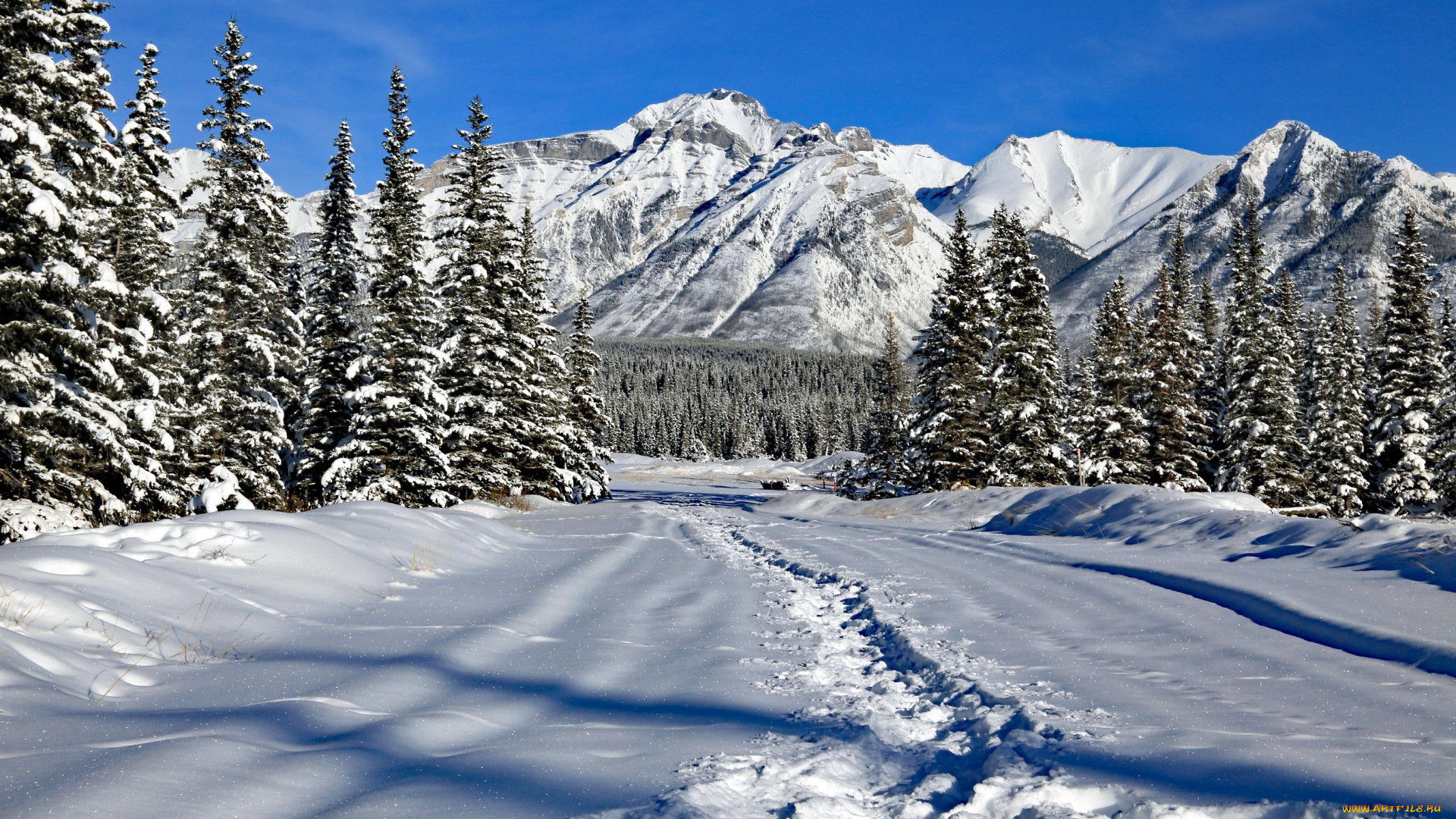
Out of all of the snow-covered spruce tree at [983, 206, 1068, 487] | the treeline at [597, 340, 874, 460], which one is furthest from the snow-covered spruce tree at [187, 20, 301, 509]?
the treeline at [597, 340, 874, 460]

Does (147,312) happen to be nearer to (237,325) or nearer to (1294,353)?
(237,325)

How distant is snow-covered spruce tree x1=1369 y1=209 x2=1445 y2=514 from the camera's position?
31578 mm

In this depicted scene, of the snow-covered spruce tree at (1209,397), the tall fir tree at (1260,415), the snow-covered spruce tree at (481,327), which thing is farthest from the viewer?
the snow-covered spruce tree at (1209,397)

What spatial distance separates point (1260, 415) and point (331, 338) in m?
36.4

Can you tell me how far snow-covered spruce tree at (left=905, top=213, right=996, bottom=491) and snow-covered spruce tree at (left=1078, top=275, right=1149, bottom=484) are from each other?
15.8 ft

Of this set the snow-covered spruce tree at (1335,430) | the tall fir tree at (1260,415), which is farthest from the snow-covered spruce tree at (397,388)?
the snow-covered spruce tree at (1335,430)

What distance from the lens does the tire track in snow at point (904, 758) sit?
3332 mm

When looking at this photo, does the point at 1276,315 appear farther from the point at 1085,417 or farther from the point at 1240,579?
the point at 1240,579

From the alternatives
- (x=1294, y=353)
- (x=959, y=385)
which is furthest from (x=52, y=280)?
(x=1294, y=353)

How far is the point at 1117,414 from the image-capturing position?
32.2 meters

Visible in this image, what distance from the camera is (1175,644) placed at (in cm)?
587

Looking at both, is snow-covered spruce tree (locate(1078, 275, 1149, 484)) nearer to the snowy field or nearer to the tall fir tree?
the tall fir tree

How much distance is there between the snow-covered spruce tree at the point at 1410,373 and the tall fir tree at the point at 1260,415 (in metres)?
3.54

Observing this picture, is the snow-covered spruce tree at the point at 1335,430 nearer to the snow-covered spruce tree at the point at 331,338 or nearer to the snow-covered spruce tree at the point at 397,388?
the snow-covered spruce tree at the point at 397,388
